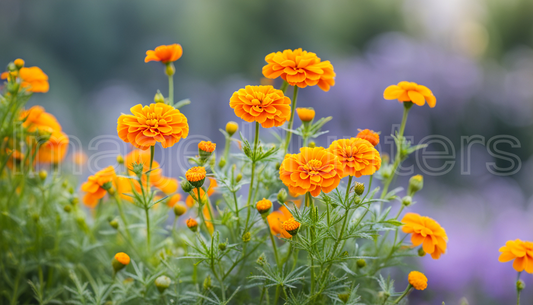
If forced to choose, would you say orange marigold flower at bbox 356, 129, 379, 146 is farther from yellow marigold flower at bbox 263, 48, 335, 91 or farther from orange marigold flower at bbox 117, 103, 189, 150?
orange marigold flower at bbox 117, 103, 189, 150

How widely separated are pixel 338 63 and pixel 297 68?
1.38 meters

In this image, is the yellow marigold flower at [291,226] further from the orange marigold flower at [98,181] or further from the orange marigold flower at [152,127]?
the orange marigold flower at [98,181]

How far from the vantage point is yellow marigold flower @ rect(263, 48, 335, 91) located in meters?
0.38

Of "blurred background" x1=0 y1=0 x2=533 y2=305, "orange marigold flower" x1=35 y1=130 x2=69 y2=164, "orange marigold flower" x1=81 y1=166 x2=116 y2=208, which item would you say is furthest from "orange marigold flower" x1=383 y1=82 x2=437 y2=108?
"blurred background" x1=0 y1=0 x2=533 y2=305

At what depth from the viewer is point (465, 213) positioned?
1.02 metres

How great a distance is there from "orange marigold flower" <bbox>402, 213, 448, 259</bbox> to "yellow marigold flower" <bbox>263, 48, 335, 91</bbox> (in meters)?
0.19

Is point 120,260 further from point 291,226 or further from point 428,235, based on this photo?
point 428,235

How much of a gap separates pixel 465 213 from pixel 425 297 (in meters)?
0.48

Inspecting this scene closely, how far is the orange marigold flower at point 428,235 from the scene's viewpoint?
0.40 m

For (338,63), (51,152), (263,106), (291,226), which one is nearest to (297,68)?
(263,106)

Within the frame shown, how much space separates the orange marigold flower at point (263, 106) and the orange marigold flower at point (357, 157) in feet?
0.20

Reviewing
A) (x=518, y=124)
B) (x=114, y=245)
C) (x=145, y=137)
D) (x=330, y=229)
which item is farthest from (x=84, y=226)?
(x=518, y=124)

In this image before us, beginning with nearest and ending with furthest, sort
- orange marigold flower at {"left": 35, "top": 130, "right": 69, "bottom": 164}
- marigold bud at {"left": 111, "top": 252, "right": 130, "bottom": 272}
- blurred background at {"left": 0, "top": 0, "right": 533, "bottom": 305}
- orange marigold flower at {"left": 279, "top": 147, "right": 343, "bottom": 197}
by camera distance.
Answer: orange marigold flower at {"left": 279, "top": 147, "right": 343, "bottom": 197}, marigold bud at {"left": 111, "top": 252, "right": 130, "bottom": 272}, orange marigold flower at {"left": 35, "top": 130, "right": 69, "bottom": 164}, blurred background at {"left": 0, "top": 0, "right": 533, "bottom": 305}

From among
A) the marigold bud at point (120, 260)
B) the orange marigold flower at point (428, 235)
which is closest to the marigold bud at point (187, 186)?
the marigold bud at point (120, 260)
